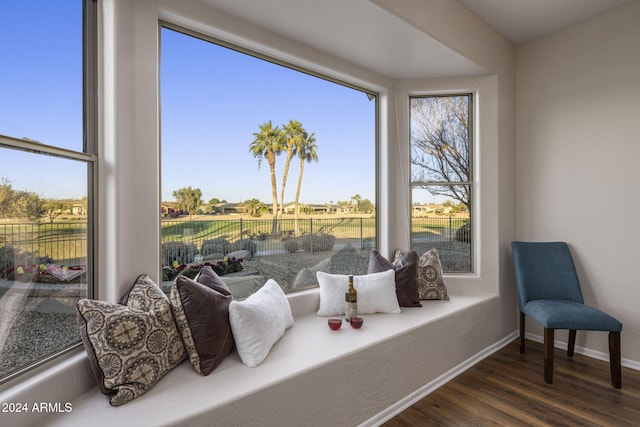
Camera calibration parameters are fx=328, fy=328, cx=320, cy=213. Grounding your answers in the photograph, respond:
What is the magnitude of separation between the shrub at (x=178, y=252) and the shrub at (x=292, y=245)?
0.68m

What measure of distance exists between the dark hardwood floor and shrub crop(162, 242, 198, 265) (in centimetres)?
153

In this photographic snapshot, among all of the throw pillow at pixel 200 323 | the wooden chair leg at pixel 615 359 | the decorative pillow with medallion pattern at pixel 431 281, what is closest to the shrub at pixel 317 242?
the decorative pillow with medallion pattern at pixel 431 281

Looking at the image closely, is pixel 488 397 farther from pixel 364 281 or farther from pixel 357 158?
pixel 357 158

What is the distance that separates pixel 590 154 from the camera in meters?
2.67

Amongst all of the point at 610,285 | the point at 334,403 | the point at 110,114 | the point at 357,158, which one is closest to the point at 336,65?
the point at 357,158

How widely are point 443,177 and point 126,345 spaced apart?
271 centimetres

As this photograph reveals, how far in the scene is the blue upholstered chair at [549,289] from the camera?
2.28 m

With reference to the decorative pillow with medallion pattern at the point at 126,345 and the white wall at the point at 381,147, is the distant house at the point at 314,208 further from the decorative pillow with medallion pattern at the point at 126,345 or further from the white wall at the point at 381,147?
the decorative pillow with medallion pattern at the point at 126,345

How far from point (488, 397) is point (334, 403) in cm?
114

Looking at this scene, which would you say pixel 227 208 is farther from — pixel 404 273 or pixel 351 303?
pixel 404 273

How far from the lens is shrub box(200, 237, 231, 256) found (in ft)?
6.72

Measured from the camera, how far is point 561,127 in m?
2.83

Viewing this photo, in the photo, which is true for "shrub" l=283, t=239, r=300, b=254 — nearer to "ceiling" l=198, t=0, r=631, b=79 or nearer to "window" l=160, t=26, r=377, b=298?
"window" l=160, t=26, r=377, b=298

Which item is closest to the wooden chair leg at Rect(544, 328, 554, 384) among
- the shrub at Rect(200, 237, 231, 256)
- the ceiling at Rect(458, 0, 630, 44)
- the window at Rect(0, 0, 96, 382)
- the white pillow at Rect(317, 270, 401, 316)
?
the white pillow at Rect(317, 270, 401, 316)
